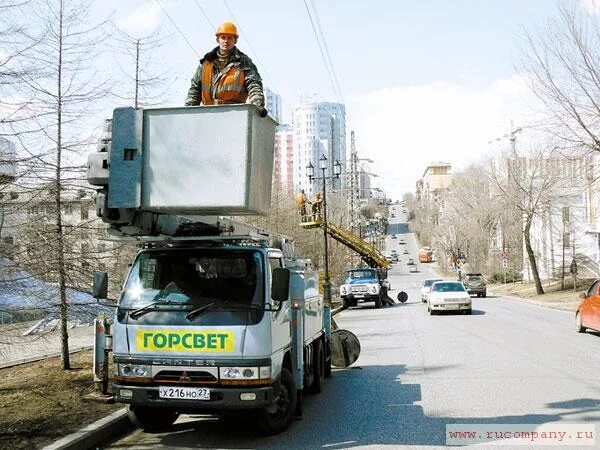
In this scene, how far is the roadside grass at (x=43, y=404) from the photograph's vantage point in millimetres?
→ 6824

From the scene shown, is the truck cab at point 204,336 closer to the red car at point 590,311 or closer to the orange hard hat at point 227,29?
the orange hard hat at point 227,29

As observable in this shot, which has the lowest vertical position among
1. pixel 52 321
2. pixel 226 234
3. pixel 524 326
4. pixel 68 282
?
pixel 524 326

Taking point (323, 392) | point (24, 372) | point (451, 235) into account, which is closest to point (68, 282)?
point (24, 372)

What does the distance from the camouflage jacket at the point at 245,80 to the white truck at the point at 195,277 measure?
0.34 m

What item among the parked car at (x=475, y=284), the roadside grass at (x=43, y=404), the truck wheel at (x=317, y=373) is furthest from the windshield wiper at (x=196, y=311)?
the parked car at (x=475, y=284)

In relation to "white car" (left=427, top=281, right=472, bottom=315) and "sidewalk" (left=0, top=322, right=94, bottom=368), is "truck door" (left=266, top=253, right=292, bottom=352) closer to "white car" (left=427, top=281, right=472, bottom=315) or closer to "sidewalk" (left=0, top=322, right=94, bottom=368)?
"sidewalk" (left=0, top=322, right=94, bottom=368)

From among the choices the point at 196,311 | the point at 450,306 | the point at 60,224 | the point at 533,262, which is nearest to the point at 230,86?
the point at 196,311

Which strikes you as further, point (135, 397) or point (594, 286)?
point (594, 286)

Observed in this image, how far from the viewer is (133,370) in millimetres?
6926

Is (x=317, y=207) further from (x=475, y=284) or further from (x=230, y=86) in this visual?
(x=230, y=86)

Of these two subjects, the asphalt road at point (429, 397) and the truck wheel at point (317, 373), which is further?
the truck wheel at point (317, 373)

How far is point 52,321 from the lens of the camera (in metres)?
10.5

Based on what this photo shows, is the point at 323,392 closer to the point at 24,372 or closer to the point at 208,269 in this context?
the point at 208,269

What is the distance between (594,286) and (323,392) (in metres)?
11.2
